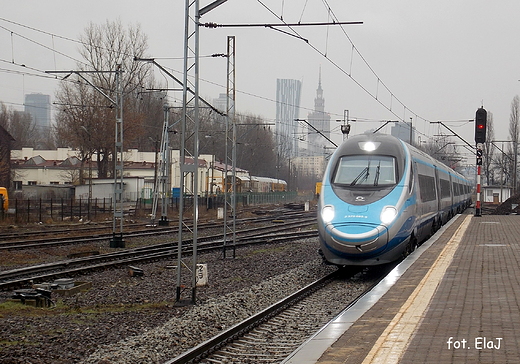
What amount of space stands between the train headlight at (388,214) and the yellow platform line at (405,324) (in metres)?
1.48

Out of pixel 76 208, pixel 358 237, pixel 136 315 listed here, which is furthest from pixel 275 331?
pixel 76 208

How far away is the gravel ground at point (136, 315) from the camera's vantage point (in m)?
8.69

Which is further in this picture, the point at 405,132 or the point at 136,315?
the point at 405,132

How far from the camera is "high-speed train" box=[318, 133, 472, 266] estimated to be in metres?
14.2

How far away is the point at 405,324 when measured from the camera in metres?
8.01

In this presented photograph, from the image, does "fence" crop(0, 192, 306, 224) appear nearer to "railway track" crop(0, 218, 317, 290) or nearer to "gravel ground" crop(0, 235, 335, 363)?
"railway track" crop(0, 218, 317, 290)

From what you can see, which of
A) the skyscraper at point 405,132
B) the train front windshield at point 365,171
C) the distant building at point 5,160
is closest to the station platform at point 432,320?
the train front windshield at point 365,171

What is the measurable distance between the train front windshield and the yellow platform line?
9.68 feet

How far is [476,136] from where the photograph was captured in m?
31.5

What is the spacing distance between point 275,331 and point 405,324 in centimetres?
269

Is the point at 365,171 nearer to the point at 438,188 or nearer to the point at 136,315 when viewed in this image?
the point at 136,315

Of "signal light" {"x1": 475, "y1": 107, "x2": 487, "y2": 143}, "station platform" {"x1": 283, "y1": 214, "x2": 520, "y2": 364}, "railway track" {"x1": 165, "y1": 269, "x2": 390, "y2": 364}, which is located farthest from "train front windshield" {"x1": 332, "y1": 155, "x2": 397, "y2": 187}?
"signal light" {"x1": 475, "y1": 107, "x2": 487, "y2": 143}

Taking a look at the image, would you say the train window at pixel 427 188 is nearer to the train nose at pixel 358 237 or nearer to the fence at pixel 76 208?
the train nose at pixel 358 237

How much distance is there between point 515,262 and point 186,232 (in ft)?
72.3
